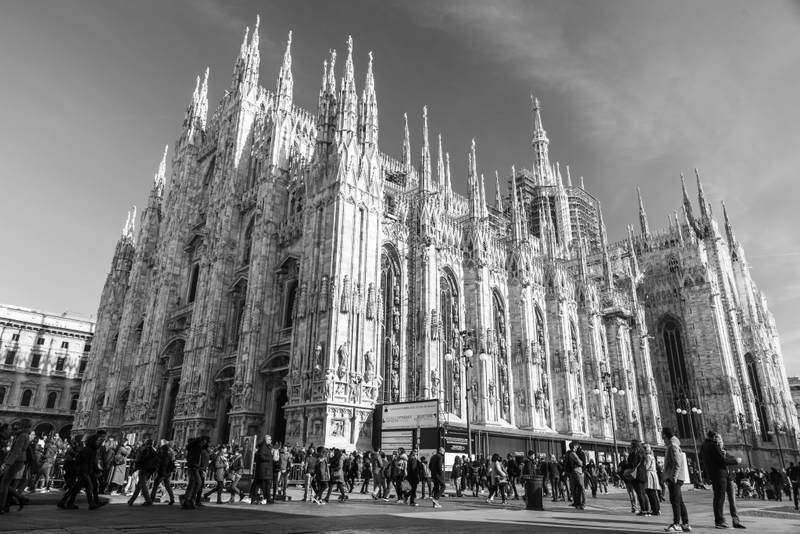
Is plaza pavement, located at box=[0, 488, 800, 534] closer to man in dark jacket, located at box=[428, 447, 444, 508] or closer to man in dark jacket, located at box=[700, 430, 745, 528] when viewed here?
man in dark jacket, located at box=[700, 430, 745, 528]

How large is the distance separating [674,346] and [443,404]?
36207mm

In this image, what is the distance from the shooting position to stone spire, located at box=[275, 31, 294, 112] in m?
40.4

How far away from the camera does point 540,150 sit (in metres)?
74.2

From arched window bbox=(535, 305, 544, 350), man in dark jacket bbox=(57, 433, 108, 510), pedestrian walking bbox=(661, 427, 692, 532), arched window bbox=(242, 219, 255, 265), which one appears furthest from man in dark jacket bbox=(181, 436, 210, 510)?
arched window bbox=(535, 305, 544, 350)

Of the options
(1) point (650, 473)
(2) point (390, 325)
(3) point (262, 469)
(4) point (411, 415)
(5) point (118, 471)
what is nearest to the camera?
(1) point (650, 473)

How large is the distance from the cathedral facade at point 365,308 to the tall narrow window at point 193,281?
0.73 feet

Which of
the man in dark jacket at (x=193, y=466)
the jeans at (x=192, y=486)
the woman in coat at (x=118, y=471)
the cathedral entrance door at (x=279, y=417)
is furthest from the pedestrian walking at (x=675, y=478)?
the cathedral entrance door at (x=279, y=417)

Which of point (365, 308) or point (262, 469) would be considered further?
point (365, 308)

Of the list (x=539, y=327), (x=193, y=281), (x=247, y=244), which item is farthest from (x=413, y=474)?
(x=193, y=281)

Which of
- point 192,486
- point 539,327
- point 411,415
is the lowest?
point 192,486

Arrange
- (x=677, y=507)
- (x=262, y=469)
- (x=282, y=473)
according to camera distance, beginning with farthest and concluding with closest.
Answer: (x=282, y=473) < (x=262, y=469) < (x=677, y=507)

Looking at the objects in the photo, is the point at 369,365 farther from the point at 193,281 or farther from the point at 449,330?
the point at 193,281

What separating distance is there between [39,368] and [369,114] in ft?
171

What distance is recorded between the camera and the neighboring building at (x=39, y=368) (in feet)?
190
